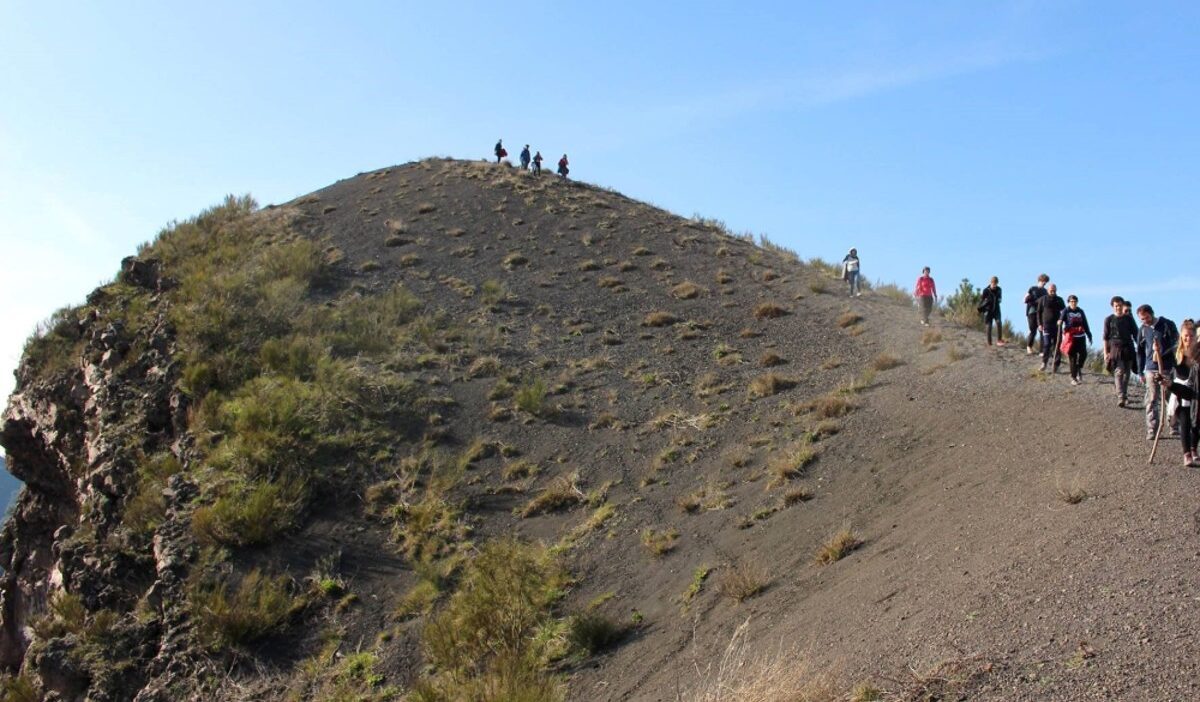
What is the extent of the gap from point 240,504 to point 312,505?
1.25 m

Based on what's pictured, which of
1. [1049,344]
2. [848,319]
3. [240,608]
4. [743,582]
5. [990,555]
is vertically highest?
[848,319]

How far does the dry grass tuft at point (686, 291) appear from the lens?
85.9ft

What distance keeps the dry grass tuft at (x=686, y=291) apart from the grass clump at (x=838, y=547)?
15072mm

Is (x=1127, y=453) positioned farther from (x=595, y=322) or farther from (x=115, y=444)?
(x=115, y=444)

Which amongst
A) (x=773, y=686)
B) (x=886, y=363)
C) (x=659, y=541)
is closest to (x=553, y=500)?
(x=659, y=541)

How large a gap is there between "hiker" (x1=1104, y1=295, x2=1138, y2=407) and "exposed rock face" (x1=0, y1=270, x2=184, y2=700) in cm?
1442

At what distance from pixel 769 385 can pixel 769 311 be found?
19.0ft

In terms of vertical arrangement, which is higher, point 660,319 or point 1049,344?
point 660,319

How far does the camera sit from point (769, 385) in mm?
18688

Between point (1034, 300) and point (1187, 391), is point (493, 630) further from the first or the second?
point (1034, 300)

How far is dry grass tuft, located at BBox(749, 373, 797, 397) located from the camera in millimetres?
18625

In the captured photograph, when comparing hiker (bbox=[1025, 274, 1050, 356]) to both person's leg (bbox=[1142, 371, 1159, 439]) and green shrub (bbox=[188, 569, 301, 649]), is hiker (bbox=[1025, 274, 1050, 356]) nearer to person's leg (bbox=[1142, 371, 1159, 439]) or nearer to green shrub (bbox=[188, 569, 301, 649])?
person's leg (bbox=[1142, 371, 1159, 439])

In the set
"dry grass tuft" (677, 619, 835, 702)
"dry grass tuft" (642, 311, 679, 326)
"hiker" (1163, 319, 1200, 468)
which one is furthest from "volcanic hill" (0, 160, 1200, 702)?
"hiker" (1163, 319, 1200, 468)

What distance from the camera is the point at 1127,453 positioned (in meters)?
11.0
